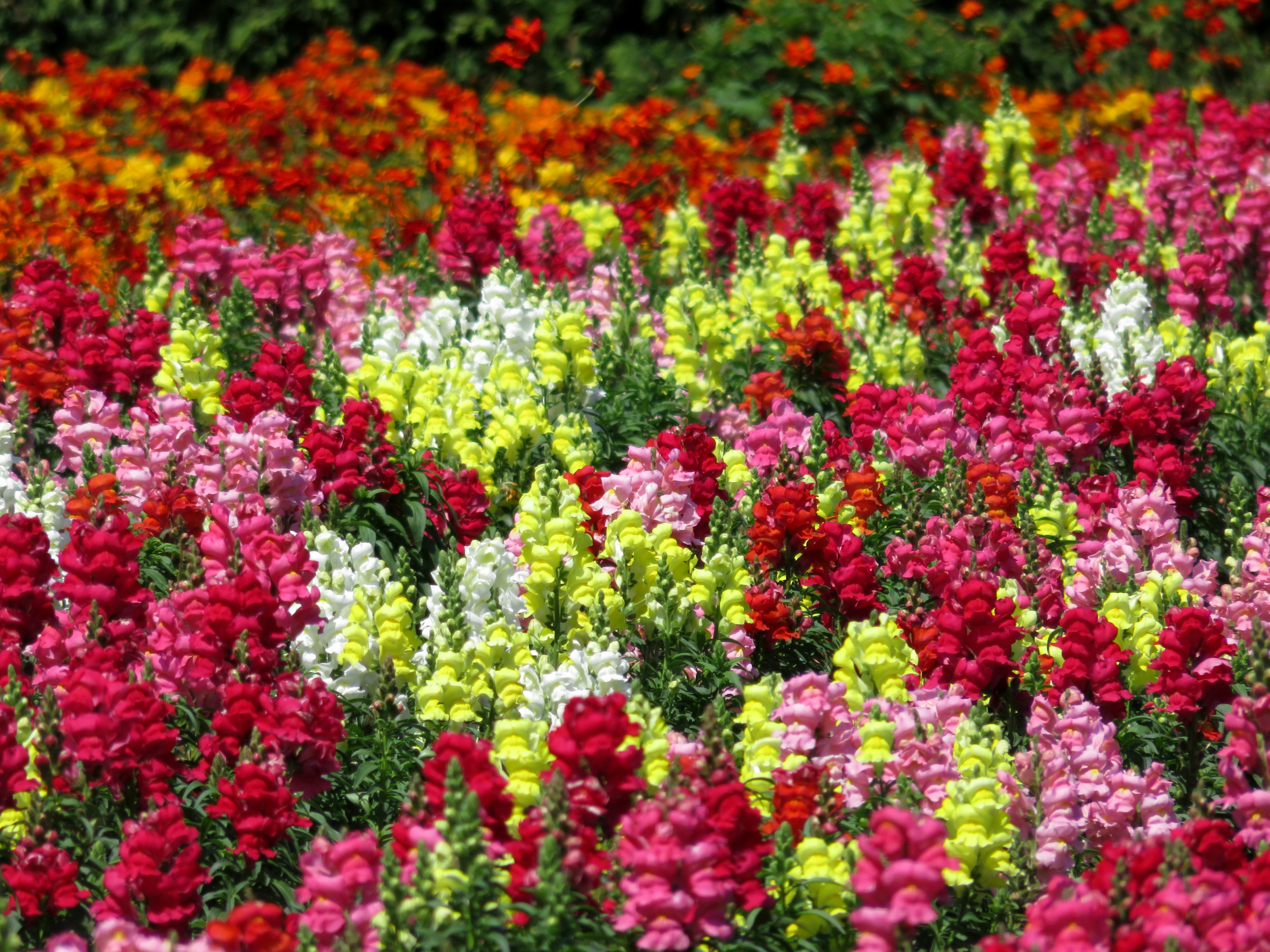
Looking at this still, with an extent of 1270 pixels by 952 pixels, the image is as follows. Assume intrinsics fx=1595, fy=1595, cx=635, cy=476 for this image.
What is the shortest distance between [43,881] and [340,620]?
52.1 inches

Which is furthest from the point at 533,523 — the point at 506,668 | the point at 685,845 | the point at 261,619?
the point at 685,845

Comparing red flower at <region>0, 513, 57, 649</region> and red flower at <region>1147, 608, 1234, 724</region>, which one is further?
red flower at <region>1147, 608, 1234, 724</region>

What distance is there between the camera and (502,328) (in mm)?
6602

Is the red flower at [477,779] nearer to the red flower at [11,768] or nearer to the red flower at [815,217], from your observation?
the red flower at [11,768]

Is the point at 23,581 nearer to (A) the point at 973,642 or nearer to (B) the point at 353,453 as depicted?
(B) the point at 353,453

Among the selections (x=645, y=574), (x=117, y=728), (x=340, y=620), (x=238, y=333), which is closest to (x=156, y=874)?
(x=117, y=728)

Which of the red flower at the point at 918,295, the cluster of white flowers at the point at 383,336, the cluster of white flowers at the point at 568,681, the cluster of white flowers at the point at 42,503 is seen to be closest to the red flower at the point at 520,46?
the cluster of white flowers at the point at 383,336

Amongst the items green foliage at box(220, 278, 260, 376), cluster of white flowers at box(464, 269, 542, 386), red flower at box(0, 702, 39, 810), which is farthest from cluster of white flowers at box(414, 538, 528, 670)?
green foliage at box(220, 278, 260, 376)

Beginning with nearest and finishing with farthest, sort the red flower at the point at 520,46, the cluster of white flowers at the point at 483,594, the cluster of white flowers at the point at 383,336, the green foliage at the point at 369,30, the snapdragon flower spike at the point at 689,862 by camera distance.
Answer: the snapdragon flower spike at the point at 689,862, the cluster of white flowers at the point at 483,594, the cluster of white flowers at the point at 383,336, the red flower at the point at 520,46, the green foliage at the point at 369,30

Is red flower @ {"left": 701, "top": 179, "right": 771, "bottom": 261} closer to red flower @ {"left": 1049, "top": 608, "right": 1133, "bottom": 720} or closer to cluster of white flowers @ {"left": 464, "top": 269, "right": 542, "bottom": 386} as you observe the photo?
cluster of white flowers @ {"left": 464, "top": 269, "right": 542, "bottom": 386}

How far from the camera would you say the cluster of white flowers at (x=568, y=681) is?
14.0 feet

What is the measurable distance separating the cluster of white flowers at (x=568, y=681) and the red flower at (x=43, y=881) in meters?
1.19

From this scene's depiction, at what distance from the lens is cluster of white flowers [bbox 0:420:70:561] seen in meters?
5.23

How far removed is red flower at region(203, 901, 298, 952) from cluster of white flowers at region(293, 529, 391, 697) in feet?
4.76
